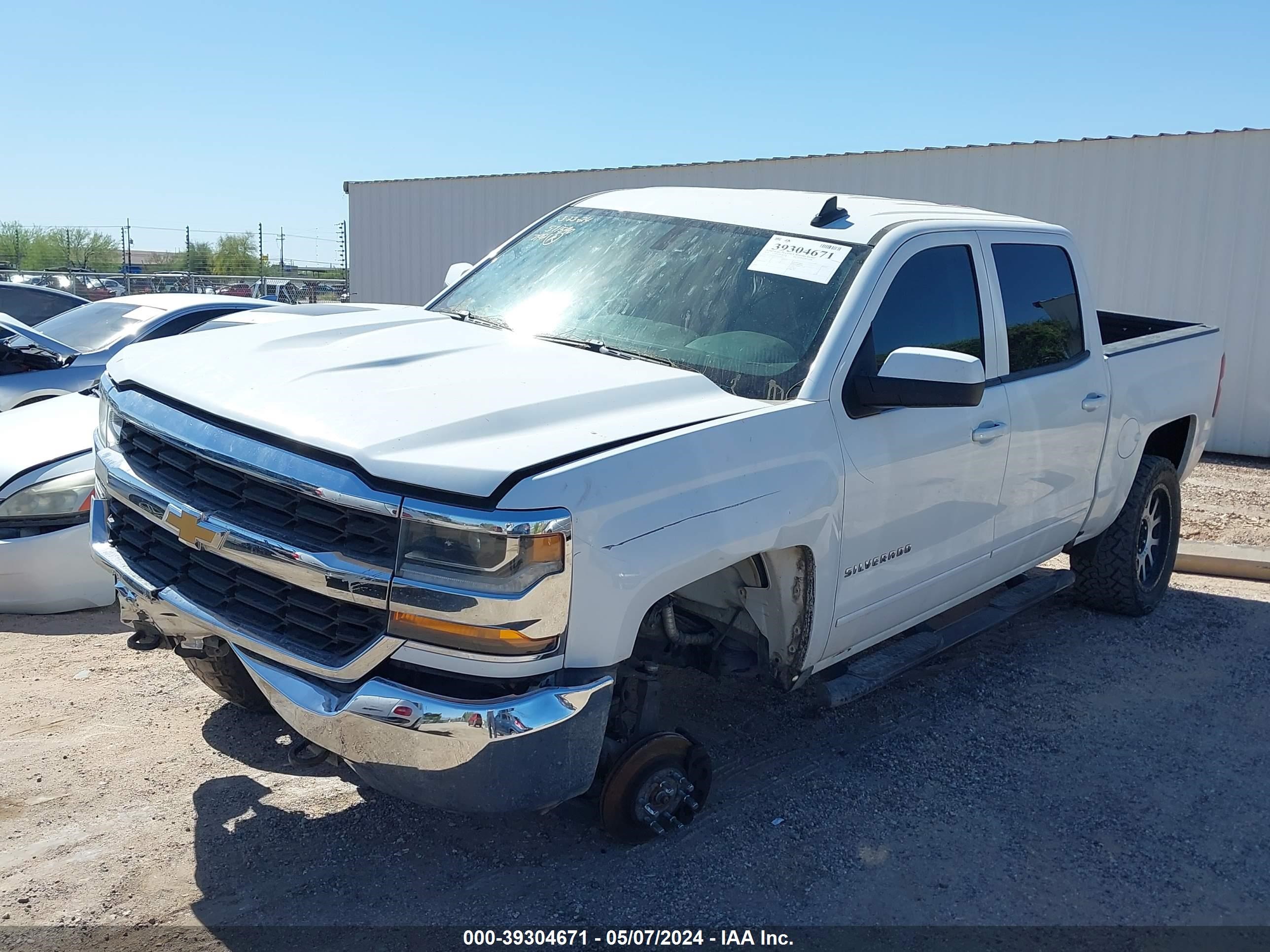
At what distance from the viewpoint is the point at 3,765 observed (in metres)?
3.90

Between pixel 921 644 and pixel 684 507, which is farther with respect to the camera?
pixel 921 644

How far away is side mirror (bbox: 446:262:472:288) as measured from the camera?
493 cm

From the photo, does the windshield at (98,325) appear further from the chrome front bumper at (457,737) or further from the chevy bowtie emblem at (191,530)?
the chrome front bumper at (457,737)

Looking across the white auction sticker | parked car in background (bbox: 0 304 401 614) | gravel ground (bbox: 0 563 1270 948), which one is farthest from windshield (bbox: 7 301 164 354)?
the white auction sticker

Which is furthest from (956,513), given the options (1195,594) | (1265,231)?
(1265,231)

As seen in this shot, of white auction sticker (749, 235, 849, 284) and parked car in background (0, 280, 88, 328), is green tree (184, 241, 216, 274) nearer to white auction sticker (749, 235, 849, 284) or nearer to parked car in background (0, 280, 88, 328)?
parked car in background (0, 280, 88, 328)

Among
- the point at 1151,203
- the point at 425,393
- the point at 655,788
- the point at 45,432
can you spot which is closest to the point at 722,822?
the point at 655,788

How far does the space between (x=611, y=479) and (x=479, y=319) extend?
1.71 metres

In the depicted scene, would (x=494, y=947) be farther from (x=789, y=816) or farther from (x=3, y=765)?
(x=3, y=765)

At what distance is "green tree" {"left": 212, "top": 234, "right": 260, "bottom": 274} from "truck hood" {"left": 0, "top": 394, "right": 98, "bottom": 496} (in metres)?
28.6

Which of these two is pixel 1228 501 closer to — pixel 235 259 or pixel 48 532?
pixel 48 532

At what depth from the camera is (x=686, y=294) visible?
13.2 ft

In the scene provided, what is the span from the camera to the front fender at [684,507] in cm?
281

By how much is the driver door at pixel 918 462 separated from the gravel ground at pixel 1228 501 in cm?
424
